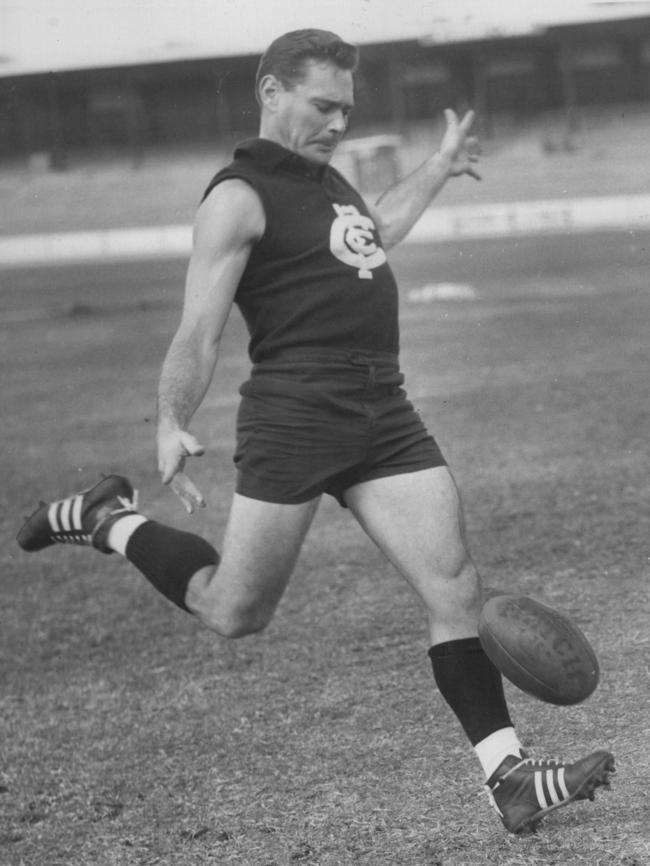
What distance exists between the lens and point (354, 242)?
3.68 meters

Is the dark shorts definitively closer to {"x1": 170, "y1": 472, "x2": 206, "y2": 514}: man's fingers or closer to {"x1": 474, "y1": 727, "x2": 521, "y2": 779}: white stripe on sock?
{"x1": 170, "y1": 472, "x2": 206, "y2": 514}: man's fingers

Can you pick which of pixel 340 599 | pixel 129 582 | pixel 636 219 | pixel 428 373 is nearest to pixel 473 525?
pixel 340 599

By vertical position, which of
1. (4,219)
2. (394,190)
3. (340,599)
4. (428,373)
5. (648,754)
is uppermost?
(394,190)

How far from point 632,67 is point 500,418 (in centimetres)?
3702

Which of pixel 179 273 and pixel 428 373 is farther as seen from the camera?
pixel 179 273

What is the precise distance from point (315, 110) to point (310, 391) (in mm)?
714

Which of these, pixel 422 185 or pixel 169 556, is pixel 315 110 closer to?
pixel 422 185

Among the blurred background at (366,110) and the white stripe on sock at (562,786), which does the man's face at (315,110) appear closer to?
the white stripe on sock at (562,786)

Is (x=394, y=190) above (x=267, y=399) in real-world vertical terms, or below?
above

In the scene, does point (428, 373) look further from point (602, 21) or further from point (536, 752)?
point (602, 21)

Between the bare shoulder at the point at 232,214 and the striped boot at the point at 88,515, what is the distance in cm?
111

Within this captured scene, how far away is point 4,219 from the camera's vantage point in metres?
47.1

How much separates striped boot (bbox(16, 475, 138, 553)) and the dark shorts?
817mm

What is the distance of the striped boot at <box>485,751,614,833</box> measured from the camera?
10.9 feet
